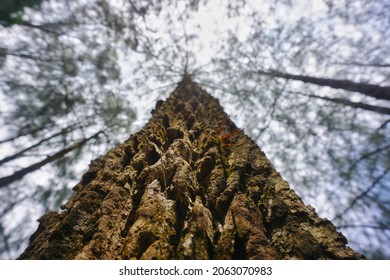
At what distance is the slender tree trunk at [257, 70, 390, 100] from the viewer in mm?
4575

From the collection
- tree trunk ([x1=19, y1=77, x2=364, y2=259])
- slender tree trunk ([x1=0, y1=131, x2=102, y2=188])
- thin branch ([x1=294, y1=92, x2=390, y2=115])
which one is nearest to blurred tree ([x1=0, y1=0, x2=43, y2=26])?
slender tree trunk ([x1=0, y1=131, x2=102, y2=188])

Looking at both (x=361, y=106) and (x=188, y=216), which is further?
(x=361, y=106)

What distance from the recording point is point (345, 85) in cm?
541

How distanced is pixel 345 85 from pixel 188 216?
5.41 meters

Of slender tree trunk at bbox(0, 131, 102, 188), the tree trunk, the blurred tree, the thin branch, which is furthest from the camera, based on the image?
slender tree trunk at bbox(0, 131, 102, 188)

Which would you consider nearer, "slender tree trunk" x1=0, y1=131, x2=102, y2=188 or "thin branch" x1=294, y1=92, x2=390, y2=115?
"thin branch" x1=294, y1=92, x2=390, y2=115

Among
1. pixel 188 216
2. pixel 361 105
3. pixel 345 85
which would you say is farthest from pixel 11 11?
pixel 361 105

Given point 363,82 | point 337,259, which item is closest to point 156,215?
point 337,259

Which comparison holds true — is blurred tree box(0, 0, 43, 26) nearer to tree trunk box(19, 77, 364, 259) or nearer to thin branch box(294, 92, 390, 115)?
tree trunk box(19, 77, 364, 259)

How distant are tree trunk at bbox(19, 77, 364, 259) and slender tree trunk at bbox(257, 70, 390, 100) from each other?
377 cm

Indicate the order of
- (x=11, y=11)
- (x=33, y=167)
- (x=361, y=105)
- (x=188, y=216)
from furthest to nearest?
(x=33, y=167)
(x=361, y=105)
(x=11, y=11)
(x=188, y=216)

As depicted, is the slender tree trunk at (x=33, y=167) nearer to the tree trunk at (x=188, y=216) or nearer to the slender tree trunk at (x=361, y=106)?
the tree trunk at (x=188, y=216)

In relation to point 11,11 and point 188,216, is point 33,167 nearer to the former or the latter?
point 11,11

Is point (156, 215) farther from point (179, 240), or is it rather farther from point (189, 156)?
point (189, 156)
